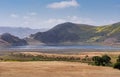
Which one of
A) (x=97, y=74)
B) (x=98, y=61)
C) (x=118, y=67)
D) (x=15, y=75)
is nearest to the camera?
(x=15, y=75)

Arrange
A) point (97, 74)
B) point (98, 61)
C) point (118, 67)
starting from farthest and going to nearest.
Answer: point (98, 61)
point (118, 67)
point (97, 74)

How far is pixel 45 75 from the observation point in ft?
285

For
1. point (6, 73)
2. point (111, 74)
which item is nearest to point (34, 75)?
point (6, 73)

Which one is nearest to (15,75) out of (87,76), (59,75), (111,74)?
(59,75)

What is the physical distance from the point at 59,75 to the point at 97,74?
35.9 feet

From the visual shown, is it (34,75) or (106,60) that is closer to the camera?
(34,75)

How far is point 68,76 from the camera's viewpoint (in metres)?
86.1

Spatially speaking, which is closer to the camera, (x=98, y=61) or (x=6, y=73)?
(x=6, y=73)

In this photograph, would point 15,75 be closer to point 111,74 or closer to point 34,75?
point 34,75

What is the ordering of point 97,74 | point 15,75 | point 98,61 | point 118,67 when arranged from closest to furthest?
point 15,75 < point 97,74 < point 118,67 < point 98,61

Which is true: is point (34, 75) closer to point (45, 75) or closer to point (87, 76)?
point (45, 75)

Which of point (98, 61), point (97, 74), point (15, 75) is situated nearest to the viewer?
point (15, 75)

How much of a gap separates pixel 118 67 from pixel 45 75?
1206 inches

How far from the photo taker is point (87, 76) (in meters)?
86.6
